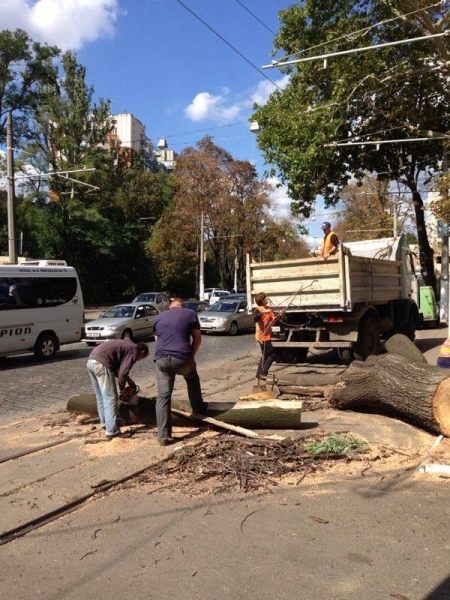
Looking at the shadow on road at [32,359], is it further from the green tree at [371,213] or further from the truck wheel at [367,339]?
the green tree at [371,213]

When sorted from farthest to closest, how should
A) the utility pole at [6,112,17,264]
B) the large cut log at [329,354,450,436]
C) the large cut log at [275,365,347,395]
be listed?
1. the utility pole at [6,112,17,264]
2. the large cut log at [275,365,347,395]
3. the large cut log at [329,354,450,436]

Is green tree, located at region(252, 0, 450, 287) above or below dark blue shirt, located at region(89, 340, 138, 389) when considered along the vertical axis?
above

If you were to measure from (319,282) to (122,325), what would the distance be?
9.16 m

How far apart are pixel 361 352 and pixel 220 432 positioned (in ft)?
16.6

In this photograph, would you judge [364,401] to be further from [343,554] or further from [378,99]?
[378,99]

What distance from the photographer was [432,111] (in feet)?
64.5

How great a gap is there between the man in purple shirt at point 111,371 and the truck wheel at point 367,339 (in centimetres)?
550

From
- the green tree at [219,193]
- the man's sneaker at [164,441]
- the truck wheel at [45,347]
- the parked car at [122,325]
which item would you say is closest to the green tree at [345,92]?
the parked car at [122,325]

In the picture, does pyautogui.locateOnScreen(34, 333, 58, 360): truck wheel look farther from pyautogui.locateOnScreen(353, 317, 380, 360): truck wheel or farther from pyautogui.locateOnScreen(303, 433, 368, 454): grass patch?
pyautogui.locateOnScreen(303, 433, 368, 454): grass patch

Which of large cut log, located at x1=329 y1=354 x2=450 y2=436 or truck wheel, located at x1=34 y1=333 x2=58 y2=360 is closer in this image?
large cut log, located at x1=329 y1=354 x2=450 y2=436

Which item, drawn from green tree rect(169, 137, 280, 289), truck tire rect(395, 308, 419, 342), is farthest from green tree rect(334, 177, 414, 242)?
truck tire rect(395, 308, 419, 342)

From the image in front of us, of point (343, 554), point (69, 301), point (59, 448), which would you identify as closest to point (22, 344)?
point (69, 301)

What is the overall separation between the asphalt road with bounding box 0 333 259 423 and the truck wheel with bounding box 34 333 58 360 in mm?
209

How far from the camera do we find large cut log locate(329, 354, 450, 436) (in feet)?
19.9
